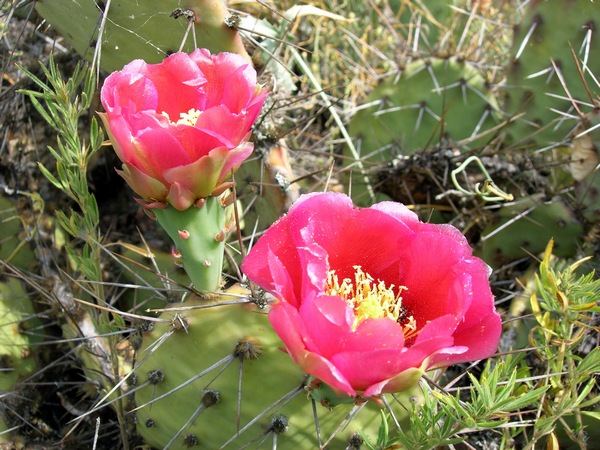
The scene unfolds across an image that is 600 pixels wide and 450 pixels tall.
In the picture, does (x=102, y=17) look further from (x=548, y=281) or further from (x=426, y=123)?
(x=426, y=123)

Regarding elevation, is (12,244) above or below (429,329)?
below

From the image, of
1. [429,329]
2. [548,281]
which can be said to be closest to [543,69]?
[548,281]

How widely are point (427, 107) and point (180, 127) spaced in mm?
1098

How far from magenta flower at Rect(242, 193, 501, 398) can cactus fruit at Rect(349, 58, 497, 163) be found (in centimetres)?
95

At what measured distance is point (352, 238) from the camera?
32.3 inches

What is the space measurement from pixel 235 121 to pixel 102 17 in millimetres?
445

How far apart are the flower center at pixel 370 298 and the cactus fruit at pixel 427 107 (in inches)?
37.2

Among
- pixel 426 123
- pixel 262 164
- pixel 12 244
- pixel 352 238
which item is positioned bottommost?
pixel 12 244

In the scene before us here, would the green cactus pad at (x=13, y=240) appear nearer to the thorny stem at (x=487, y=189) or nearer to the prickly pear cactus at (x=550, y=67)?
the thorny stem at (x=487, y=189)

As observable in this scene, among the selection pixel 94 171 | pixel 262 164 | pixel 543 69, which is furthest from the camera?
pixel 543 69

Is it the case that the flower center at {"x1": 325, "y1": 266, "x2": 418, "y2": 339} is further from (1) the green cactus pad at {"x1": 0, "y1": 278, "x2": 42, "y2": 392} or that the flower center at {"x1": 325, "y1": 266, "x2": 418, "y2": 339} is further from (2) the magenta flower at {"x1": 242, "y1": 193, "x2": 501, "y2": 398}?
(1) the green cactus pad at {"x1": 0, "y1": 278, "x2": 42, "y2": 392}

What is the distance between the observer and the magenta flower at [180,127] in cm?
81

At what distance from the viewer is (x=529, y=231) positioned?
1.52 meters

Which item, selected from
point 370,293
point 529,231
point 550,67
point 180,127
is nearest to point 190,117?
point 180,127
